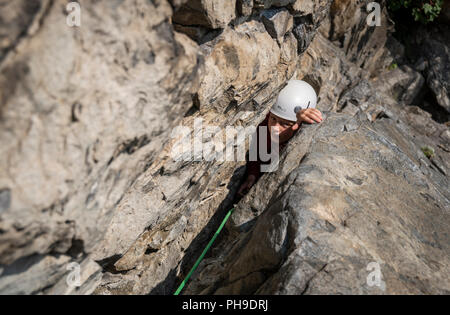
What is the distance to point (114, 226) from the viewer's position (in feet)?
12.3

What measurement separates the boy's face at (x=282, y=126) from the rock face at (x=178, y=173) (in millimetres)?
320

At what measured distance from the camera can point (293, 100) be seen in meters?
5.56

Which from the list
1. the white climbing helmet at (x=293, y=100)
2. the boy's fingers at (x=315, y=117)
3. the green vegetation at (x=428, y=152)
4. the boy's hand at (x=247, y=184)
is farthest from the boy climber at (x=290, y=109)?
A: the green vegetation at (x=428, y=152)

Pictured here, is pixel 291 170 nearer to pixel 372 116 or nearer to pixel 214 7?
pixel 214 7

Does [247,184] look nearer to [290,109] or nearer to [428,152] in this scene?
[290,109]

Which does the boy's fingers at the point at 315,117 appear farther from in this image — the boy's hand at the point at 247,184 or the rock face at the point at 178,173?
the boy's hand at the point at 247,184

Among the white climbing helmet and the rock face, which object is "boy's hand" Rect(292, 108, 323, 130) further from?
the white climbing helmet

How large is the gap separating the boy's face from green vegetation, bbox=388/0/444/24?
7822mm

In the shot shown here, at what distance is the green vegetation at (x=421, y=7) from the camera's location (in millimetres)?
11055

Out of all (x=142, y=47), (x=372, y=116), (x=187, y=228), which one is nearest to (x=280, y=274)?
(x=142, y=47)

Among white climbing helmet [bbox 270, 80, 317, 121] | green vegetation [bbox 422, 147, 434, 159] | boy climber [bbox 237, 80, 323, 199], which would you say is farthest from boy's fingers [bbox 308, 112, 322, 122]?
green vegetation [bbox 422, 147, 434, 159]

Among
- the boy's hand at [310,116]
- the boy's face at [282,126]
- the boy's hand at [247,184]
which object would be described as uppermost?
the boy's hand at [310,116]

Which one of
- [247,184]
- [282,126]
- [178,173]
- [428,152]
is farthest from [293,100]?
[428,152]

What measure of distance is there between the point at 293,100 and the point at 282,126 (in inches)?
17.9
